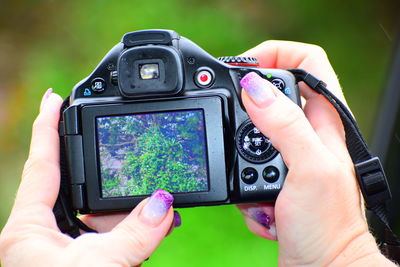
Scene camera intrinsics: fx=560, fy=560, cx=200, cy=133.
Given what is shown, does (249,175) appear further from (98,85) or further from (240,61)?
(98,85)

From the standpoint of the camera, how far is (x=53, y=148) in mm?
968

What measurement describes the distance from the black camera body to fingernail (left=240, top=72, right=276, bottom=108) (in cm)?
6

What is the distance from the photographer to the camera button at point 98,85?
95 cm

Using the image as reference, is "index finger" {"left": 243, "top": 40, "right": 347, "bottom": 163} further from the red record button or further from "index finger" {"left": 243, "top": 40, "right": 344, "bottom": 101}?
the red record button

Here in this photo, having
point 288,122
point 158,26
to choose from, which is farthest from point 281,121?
point 158,26

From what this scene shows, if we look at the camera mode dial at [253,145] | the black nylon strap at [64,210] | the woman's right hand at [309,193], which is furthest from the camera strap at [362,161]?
the black nylon strap at [64,210]

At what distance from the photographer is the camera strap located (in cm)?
92

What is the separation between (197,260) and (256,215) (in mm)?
860

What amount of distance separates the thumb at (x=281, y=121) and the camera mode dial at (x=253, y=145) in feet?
0.20

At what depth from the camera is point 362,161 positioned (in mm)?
937

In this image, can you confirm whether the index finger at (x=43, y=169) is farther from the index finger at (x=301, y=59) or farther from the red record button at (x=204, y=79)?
the index finger at (x=301, y=59)

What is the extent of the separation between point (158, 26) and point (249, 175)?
4.58ft

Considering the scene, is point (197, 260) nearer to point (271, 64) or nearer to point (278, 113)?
point (271, 64)

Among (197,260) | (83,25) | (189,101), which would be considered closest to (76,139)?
(189,101)
